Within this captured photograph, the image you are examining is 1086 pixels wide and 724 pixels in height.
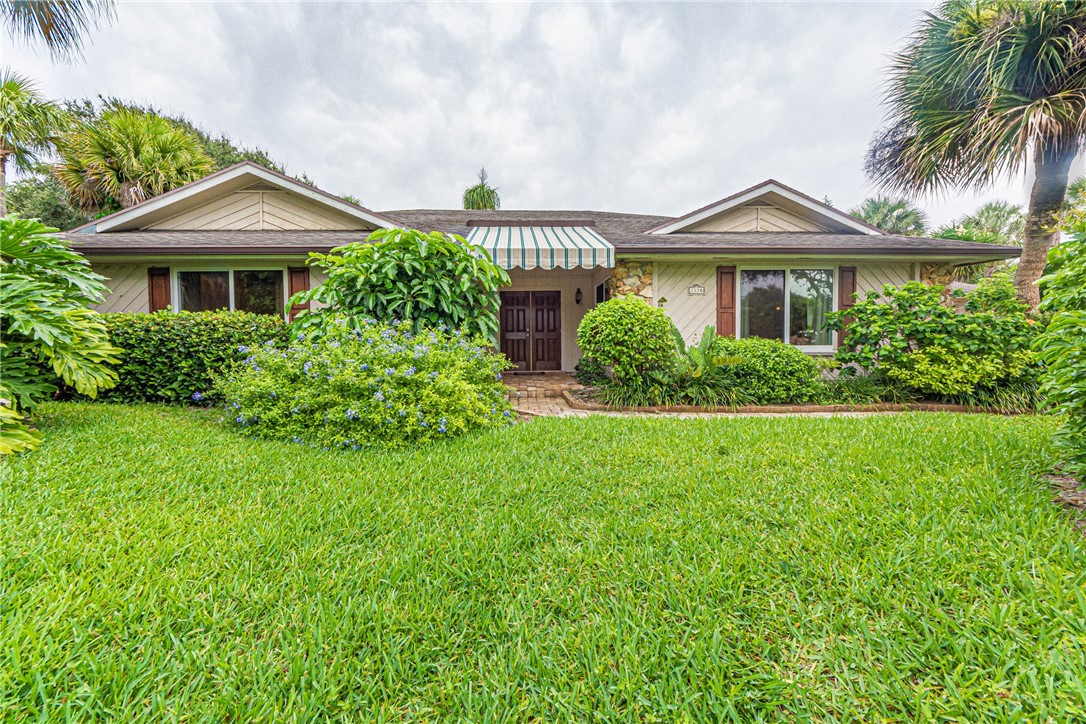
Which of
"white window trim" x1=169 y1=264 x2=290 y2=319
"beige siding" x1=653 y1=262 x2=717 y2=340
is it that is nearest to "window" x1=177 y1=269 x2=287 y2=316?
"white window trim" x1=169 y1=264 x2=290 y2=319

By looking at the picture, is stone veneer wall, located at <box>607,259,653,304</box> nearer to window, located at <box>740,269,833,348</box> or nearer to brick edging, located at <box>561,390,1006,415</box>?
window, located at <box>740,269,833,348</box>

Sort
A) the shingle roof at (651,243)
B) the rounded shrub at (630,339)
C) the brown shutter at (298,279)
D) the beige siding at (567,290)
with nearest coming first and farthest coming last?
1. the rounded shrub at (630,339)
2. the shingle roof at (651,243)
3. the brown shutter at (298,279)
4. the beige siding at (567,290)

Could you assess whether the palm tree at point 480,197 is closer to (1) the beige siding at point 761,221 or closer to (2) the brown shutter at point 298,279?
(1) the beige siding at point 761,221

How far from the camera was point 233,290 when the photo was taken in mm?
10617

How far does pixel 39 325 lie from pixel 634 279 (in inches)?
411

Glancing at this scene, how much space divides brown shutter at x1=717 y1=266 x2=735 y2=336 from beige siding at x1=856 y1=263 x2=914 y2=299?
338 centimetres

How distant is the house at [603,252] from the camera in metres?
10.1

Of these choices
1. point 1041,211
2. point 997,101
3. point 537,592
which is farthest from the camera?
point 1041,211

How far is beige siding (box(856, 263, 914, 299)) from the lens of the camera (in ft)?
37.3

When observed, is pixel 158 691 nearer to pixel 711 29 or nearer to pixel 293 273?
pixel 293 273

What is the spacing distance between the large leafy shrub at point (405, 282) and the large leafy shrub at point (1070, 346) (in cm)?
655

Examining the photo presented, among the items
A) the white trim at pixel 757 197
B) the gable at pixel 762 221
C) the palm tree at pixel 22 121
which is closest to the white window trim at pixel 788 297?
the white trim at pixel 757 197

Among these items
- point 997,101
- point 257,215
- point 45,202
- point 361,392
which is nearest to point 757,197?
point 997,101

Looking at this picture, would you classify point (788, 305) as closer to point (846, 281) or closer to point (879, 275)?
point (846, 281)
